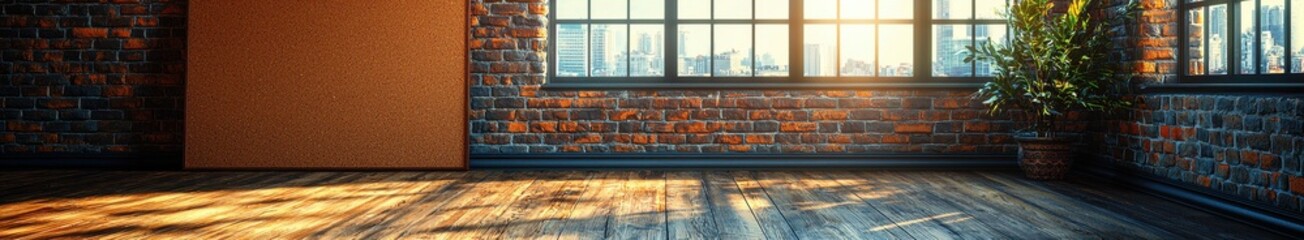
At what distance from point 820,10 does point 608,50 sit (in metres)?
1.24

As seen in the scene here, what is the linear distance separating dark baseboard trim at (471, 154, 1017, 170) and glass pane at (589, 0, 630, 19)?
2.62 ft

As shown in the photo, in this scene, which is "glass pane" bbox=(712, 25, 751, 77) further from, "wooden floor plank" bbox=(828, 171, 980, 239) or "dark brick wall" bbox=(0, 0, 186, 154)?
"dark brick wall" bbox=(0, 0, 186, 154)

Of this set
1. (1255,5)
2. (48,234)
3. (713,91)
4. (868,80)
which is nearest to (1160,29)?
(1255,5)

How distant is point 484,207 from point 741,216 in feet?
3.31

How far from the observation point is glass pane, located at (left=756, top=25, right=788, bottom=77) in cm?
566

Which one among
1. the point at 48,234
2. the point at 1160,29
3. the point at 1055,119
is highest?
the point at 1160,29

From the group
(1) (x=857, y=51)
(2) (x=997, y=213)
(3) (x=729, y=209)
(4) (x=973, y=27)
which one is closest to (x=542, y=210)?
(3) (x=729, y=209)

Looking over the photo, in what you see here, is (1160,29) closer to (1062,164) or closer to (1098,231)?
(1062,164)

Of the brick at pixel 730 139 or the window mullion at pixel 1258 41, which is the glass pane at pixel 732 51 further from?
the window mullion at pixel 1258 41

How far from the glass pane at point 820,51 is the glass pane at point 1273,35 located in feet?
7.44

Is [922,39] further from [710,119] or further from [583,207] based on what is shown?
[583,207]

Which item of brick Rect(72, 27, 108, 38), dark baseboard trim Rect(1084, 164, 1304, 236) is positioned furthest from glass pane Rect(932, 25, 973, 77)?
brick Rect(72, 27, 108, 38)

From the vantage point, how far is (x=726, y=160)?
555cm

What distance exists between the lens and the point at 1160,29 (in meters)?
4.60
